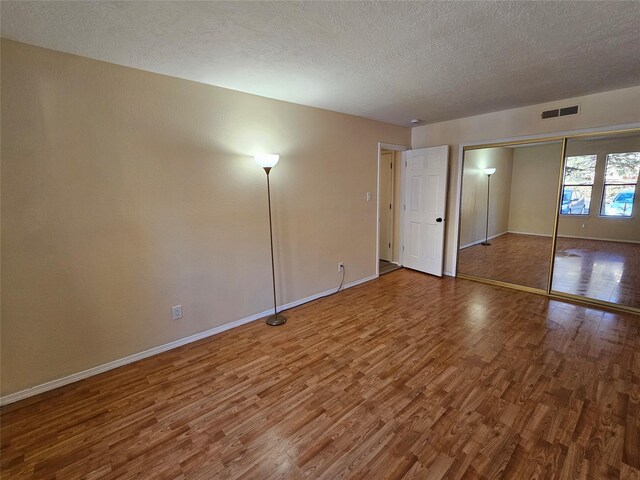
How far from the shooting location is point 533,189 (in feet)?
16.6

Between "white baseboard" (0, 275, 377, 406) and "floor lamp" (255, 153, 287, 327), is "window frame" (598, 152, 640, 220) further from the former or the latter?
"white baseboard" (0, 275, 377, 406)

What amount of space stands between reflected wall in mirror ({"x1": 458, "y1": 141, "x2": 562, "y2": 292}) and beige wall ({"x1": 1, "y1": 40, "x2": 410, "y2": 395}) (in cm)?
317

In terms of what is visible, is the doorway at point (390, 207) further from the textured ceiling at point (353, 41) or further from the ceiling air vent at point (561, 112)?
the textured ceiling at point (353, 41)

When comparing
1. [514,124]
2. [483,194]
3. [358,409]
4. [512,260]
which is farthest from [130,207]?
[512,260]

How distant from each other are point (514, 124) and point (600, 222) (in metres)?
2.38

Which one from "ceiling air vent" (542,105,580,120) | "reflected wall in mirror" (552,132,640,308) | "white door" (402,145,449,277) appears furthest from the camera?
"white door" (402,145,449,277)

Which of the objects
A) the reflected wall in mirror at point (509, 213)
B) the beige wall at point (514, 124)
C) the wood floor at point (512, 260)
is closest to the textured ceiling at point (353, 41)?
the beige wall at point (514, 124)

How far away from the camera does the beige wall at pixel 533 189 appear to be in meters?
4.41

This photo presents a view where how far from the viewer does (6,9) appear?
1553 mm

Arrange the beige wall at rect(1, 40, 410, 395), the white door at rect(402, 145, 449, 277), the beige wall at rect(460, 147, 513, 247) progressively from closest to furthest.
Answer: the beige wall at rect(1, 40, 410, 395), the white door at rect(402, 145, 449, 277), the beige wall at rect(460, 147, 513, 247)

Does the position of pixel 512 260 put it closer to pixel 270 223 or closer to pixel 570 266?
pixel 570 266

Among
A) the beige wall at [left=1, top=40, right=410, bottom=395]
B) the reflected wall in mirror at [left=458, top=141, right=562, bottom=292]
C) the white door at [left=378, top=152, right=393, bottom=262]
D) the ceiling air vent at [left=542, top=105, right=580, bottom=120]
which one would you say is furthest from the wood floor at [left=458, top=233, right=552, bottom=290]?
the beige wall at [left=1, top=40, right=410, bottom=395]

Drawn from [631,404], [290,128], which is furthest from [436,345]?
[290,128]

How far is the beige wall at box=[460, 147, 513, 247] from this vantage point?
4965mm
